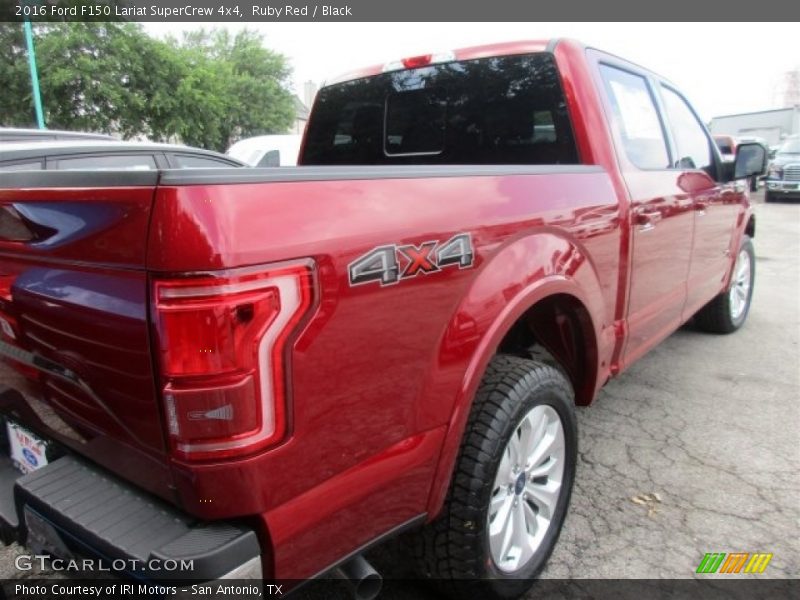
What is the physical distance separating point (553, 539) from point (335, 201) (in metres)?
1.62

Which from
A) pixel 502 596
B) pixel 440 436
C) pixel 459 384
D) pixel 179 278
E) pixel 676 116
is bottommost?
pixel 502 596

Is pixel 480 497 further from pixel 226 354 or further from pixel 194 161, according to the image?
pixel 194 161

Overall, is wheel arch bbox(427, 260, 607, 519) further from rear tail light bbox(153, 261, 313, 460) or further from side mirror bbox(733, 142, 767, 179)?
side mirror bbox(733, 142, 767, 179)

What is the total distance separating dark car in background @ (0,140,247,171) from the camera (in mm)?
3520

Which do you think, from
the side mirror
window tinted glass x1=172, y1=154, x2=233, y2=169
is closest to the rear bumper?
window tinted glass x1=172, y1=154, x2=233, y2=169

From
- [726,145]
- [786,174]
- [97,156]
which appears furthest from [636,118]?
[786,174]

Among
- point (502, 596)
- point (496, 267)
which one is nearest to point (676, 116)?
point (496, 267)

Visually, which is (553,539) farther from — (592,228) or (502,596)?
(592,228)

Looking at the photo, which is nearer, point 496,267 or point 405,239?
point 405,239

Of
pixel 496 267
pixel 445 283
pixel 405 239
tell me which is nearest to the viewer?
pixel 405 239

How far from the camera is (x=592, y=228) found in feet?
7.79

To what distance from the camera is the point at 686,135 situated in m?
3.73

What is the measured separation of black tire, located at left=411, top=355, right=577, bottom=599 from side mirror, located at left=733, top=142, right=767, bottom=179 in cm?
292

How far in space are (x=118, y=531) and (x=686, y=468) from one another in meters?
2.68
